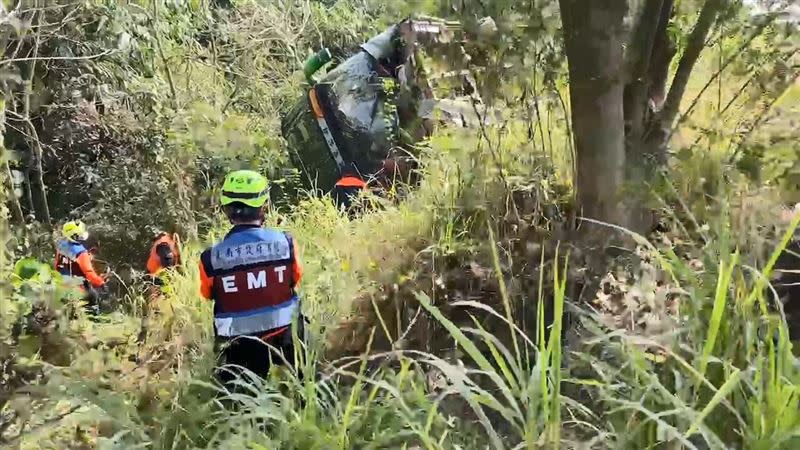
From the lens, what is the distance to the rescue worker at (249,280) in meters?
3.20

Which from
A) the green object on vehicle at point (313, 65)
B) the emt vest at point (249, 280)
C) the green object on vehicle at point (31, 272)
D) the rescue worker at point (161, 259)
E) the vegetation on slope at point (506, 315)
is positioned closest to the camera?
the vegetation on slope at point (506, 315)

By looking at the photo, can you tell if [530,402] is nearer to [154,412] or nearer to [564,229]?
[154,412]

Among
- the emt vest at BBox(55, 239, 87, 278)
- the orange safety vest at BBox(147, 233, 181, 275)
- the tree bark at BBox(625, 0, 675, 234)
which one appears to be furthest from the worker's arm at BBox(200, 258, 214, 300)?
the emt vest at BBox(55, 239, 87, 278)

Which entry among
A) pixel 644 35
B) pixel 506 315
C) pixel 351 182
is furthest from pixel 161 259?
pixel 644 35

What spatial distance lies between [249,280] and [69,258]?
309cm

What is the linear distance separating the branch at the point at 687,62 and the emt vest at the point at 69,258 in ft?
14.2

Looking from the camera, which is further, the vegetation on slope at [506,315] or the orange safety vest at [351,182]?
the orange safety vest at [351,182]

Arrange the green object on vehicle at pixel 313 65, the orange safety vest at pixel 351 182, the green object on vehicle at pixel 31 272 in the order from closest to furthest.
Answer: the green object on vehicle at pixel 31 272 → the orange safety vest at pixel 351 182 → the green object on vehicle at pixel 313 65

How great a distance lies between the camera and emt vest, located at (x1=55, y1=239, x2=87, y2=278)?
Answer: 18.7 ft

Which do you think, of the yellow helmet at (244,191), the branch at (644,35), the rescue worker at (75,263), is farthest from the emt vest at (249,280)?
the rescue worker at (75,263)

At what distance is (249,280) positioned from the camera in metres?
3.21

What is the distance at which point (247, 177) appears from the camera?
3270mm

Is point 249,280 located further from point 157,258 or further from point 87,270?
point 87,270

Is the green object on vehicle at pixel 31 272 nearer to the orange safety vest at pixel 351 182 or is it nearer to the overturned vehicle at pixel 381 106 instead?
the overturned vehicle at pixel 381 106
